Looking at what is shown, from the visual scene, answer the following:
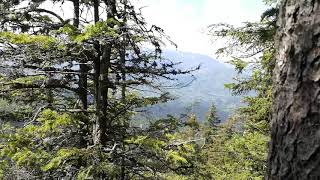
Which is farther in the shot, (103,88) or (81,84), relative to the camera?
(81,84)

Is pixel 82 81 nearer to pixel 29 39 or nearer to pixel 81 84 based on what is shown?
pixel 81 84

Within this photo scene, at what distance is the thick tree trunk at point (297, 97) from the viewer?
1.74 meters

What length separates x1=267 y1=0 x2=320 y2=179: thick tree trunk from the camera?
1736 mm

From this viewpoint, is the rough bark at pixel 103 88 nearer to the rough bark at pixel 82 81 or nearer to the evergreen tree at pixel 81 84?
the evergreen tree at pixel 81 84

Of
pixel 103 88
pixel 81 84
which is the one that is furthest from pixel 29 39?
pixel 81 84

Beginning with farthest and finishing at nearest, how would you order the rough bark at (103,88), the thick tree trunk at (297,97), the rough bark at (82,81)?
the rough bark at (82,81) → the rough bark at (103,88) → the thick tree trunk at (297,97)

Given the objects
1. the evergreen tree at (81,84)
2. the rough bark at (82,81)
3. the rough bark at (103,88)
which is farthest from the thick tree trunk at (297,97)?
the rough bark at (82,81)

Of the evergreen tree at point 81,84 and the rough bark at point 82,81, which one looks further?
the rough bark at point 82,81

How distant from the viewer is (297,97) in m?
1.84

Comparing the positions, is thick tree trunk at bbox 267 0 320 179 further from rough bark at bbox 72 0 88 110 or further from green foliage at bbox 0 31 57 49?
rough bark at bbox 72 0 88 110

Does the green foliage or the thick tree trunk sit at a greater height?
the green foliage

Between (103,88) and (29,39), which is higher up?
(29,39)

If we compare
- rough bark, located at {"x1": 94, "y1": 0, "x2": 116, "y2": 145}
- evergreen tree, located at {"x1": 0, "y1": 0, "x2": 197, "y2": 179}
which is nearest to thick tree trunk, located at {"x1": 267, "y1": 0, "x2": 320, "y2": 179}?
evergreen tree, located at {"x1": 0, "y1": 0, "x2": 197, "y2": 179}

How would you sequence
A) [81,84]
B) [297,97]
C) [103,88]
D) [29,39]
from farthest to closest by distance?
[81,84] < [103,88] < [29,39] < [297,97]
